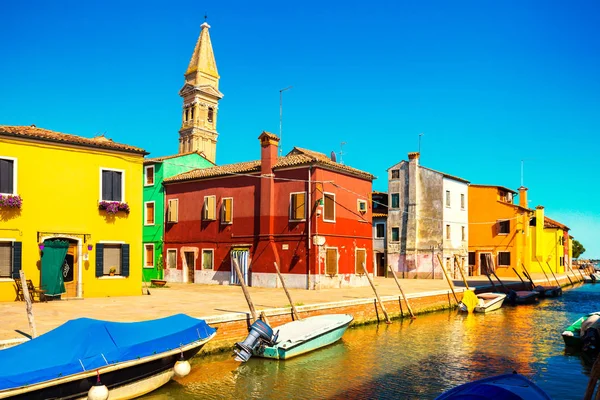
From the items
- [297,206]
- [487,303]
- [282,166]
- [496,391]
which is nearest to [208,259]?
[297,206]

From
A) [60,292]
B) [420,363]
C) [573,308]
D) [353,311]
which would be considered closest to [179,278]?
[60,292]

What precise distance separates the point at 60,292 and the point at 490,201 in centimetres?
3679

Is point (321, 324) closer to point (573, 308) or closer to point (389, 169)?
point (573, 308)

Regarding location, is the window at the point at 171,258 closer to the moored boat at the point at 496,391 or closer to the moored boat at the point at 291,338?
the moored boat at the point at 291,338

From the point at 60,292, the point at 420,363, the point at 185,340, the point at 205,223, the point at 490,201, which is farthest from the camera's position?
the point at 490,201

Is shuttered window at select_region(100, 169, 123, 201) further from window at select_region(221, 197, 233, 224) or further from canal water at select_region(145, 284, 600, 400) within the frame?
canal water at select_region(145, 284, 600, 400)

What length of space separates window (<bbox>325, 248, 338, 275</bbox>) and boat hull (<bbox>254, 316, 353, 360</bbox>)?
10.0 m

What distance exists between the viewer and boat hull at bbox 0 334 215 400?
998cm

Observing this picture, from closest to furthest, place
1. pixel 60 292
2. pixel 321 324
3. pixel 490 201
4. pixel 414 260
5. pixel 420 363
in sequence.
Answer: pixel 420 363 < pixel 321 324 < pixel 60 292 < pixel 414 260 < pixel 490 201

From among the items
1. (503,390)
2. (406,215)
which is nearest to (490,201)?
(406,215)

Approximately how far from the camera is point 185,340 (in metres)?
12.9

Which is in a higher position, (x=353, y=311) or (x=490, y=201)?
(x=490, y=201)

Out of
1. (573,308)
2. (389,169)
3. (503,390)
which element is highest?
(389,169)

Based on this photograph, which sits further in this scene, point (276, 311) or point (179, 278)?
point (179, 278)
